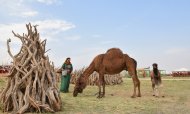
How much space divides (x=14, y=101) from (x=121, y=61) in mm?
8642

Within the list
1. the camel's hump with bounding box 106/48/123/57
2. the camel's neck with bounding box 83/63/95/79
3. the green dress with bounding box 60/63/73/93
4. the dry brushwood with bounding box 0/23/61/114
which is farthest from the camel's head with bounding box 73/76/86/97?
the dry brushwood with bounding box 0/23/61/114

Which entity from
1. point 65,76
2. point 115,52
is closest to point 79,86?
point 65,76

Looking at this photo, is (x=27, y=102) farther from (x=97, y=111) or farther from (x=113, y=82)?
(x=113, y=82)

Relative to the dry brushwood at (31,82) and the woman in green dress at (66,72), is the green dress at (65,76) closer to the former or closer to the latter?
the woman in green dress at (66,72)

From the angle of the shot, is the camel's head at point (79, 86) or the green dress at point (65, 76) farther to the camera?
the green dress at point (65, 76)

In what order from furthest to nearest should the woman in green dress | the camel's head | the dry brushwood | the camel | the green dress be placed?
1. the green dress
2. the woman in green dress
3. the camel
4. the camel's head
5. the dry brushwood

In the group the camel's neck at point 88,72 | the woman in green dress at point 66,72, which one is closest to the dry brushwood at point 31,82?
the camel's neck at point 88,72

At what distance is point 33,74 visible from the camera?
13203 mm

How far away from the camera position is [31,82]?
12961 mm

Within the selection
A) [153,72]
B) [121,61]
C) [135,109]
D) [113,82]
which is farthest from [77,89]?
[113,82]

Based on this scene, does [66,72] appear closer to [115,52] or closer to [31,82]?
[115,52]

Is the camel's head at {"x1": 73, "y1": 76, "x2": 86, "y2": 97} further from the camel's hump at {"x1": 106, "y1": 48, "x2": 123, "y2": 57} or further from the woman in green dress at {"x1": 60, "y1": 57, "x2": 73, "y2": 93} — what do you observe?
the camel's hump at {"x1": 106, "y1": 48, "x2": 123, "y2": 57}

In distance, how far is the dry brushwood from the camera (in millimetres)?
12648

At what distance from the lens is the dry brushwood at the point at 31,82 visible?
1265 cm
